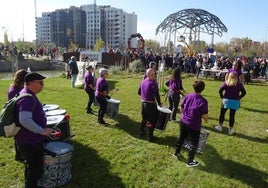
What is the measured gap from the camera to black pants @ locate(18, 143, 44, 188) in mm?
4184

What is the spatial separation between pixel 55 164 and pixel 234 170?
362cm

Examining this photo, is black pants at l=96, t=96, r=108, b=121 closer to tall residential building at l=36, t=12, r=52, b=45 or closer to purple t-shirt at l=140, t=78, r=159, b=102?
purple t-shirt at l=140, t=78, r=159, b=102

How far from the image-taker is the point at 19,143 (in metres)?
4.20

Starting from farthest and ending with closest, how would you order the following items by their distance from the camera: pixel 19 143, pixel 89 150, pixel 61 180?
pixel 89 150
pixel 61 180
pixel 19 143

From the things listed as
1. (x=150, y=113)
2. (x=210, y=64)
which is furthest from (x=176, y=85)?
(x=210, y=64)

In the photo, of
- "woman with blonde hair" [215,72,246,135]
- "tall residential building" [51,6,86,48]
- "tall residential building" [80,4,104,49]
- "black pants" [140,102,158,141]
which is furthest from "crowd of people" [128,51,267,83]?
"tall residential building" [80,4,104,49]

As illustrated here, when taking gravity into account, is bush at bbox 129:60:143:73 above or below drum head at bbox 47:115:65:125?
above

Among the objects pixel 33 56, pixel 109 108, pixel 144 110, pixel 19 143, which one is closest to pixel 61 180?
pixel 19 143

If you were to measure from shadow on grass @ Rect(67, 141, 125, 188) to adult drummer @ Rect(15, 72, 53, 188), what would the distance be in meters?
0.98

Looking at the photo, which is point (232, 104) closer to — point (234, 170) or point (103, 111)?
point (234, 170)

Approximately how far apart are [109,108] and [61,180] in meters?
3.98

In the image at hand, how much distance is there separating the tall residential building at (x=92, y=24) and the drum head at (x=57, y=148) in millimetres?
134812

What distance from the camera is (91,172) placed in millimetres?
5582

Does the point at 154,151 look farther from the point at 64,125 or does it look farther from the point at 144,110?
the point at 64,125
